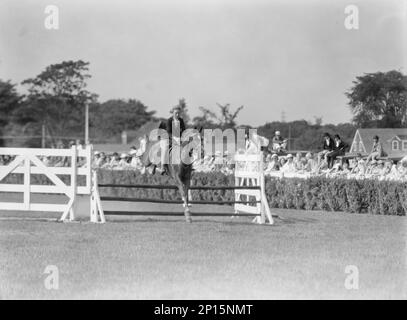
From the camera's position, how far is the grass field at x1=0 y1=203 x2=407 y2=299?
7461 mm

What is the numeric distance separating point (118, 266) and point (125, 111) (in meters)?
91.8

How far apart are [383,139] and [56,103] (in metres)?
37.9

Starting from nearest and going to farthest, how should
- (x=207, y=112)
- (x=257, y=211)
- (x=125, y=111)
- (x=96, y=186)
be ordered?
1. (x=96, y=186)
2. (x=257, y=211)
3. (x=207, y=112)
4. (x=125, y=111)

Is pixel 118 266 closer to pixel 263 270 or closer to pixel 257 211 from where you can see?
pixel 263 270

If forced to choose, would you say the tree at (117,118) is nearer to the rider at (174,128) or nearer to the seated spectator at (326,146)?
the seated spectator at (326,146)

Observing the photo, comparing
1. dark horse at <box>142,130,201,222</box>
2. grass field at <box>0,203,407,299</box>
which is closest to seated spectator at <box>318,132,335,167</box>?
grass field at <box>0,203,407,299</box>

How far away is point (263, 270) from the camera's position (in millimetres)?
8688

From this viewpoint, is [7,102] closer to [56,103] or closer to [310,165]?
[56,103]

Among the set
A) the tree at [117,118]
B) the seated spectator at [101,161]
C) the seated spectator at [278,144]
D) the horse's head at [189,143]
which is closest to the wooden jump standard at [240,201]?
the horse's head at [189,143]

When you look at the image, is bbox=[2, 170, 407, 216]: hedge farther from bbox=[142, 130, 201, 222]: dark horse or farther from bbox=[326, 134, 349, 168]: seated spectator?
bbox=[142, 130, 201, 222]: dark horse

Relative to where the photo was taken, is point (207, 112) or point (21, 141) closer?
point (207, 112)

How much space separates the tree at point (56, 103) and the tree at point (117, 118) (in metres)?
16.4

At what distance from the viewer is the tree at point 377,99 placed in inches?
2522
